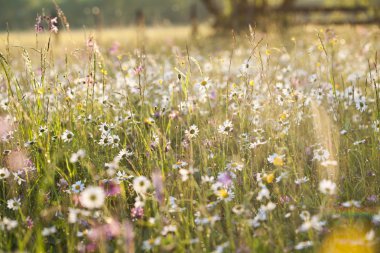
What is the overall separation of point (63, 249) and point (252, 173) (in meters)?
1.07

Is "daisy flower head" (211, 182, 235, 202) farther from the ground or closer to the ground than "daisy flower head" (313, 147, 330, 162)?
closer to the ground

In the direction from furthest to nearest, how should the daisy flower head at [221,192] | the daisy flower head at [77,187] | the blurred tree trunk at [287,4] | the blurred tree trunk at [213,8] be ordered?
the blurred tree trunk at [213,8]
the blurred tree trunk at [287,4]
the daisy flower head at [77,187]
the daisy flower head at [221,192]

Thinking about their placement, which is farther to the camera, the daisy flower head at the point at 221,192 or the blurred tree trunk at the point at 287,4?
the blurred tree trunk at the point at 287,4

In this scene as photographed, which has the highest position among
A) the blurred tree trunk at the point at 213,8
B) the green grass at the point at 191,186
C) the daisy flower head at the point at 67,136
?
the blurred tree trunk at the point at 213,8

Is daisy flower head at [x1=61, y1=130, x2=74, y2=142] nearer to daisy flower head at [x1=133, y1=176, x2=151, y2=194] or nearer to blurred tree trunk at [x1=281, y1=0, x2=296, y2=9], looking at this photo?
daisy flower head at [x1=133, y1=176, x2=151, y2=194]

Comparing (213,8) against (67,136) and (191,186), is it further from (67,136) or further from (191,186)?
(191,186)

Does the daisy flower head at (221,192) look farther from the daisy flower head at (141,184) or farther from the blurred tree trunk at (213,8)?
the blurred tree trunk at (213,8)

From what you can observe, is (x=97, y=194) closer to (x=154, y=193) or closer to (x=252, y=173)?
(x=154, y=193)

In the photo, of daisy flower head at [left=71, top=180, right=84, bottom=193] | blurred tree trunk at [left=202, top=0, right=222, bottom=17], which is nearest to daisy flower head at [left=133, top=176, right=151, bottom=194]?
daisy flower head at [left=71, top=180, right=84, bottom=193]

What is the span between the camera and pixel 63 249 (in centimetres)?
234

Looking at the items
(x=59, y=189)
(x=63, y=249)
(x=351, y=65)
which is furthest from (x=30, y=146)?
(x=351, y=65)

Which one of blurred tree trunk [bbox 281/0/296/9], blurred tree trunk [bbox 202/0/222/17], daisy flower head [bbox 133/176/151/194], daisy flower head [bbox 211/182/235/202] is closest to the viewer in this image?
daisy flower head [bbox 133/176/151/194]

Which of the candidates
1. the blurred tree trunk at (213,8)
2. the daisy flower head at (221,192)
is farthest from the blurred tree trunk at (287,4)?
the daisy flower head at (221,192)

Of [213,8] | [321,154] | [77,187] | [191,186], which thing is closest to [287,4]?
[213,8]
